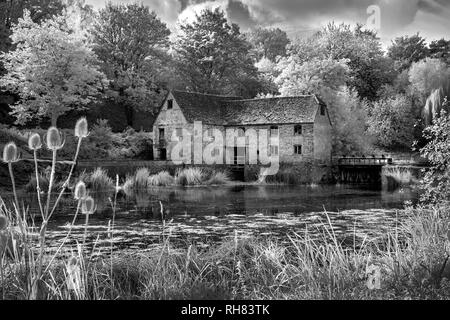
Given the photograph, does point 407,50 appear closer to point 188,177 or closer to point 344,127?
point 344,127

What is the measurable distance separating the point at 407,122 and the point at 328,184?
58.2 ft

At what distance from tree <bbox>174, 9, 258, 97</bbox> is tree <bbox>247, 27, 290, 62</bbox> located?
1581 cm

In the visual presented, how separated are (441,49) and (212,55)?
21.9 metres

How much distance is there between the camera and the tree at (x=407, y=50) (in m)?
55.1

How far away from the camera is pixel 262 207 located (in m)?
18.2

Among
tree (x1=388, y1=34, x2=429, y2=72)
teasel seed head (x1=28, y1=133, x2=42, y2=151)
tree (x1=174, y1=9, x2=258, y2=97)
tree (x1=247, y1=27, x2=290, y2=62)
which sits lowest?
teasel seed head (x1=28, y1=133, x2=42, y2=151)

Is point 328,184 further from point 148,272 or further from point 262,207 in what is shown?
point 148,272

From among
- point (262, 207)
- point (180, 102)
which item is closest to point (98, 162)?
point (180, 102)

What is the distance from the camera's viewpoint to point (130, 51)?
39.9 meters

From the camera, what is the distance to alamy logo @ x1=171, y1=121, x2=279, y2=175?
3716 centimetres

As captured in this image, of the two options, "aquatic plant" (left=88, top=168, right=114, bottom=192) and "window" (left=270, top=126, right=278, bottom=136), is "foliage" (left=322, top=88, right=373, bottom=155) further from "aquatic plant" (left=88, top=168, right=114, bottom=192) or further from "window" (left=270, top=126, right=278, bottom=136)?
"aquatic plant" (left=88, top=168, right=114, bottom=192)

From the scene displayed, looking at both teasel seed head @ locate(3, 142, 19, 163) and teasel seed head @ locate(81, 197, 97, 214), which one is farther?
teasel seed head @ locate(81, 197, 97, 214)

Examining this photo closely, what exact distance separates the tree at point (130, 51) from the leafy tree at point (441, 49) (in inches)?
965

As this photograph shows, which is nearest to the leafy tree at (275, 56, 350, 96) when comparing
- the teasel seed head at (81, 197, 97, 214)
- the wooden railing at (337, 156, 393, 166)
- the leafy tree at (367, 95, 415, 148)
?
the wooden railing at (337, 156, 393, 166)
